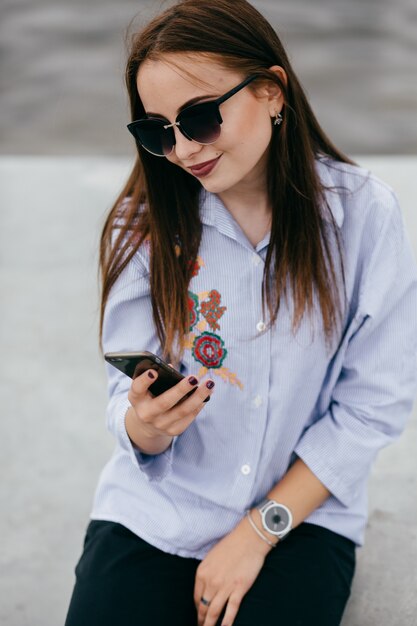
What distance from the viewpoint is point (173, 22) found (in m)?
1.66

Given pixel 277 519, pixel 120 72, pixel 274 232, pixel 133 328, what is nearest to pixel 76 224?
pixel 120 72

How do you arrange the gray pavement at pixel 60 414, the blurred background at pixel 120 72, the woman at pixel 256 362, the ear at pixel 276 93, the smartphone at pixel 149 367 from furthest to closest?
the blurred background at pixel 120 72
the gray pavement at pixel 60 414
the woman at pixel 256 362
the ear at pixel 276 93
the smartphone at pixel 149 367

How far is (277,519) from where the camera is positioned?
1.92 meters

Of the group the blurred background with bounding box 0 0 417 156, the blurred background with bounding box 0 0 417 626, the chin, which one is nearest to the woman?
the chin

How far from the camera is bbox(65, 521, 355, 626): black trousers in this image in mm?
1823

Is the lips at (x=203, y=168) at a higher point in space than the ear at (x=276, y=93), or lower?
lower

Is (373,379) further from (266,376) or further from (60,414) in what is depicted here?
(60,414)

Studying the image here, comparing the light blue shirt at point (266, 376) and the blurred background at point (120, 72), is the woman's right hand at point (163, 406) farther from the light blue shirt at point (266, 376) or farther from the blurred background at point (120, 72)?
the blurred background at point (120, 72)

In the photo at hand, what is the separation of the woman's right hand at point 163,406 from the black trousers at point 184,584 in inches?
11.1

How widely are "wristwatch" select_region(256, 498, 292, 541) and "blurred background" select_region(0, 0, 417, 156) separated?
3.36 metres

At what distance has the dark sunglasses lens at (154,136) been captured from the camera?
171cm

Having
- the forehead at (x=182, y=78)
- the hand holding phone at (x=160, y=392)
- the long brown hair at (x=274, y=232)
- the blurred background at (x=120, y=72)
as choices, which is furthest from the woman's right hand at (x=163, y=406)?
the blurred background at (x=120, y=72)

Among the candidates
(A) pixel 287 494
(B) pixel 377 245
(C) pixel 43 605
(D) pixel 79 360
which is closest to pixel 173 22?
(B) pixel 377 245

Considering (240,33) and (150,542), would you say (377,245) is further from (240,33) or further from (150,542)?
(150,542)
